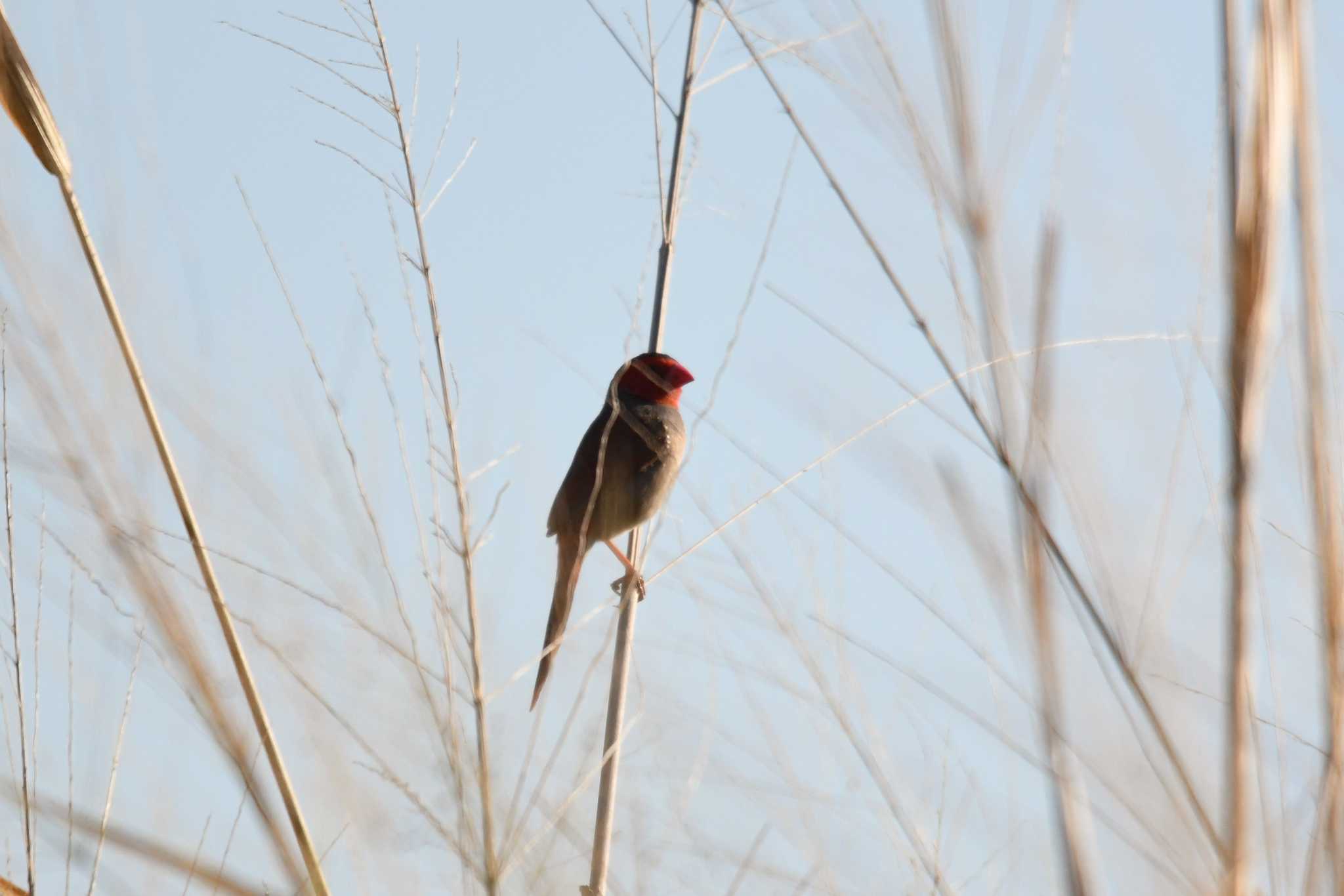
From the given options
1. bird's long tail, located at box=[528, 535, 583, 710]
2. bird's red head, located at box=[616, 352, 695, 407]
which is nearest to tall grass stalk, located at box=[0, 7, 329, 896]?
bird's long tail, located at box=[528, 535, 583, 710]

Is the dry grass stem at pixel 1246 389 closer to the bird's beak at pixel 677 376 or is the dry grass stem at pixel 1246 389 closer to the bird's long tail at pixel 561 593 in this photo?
the bird's long tail at pixel 561 593

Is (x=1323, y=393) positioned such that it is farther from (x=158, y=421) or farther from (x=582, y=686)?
(x=158, y=421)

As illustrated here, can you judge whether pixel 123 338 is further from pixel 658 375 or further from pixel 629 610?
pixel 658 375

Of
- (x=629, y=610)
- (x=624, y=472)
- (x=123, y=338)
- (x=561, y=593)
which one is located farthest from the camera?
(x=624, y=472)

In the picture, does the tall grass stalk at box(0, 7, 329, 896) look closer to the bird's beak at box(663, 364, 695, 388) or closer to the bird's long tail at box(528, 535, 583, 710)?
the bird's long tail at box(528, 535, 583, 710)

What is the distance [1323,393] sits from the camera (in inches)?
33.7

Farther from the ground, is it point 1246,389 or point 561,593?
point 561,593

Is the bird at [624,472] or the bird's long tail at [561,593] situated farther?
the bird at [624,472]

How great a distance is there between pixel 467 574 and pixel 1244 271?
81cm

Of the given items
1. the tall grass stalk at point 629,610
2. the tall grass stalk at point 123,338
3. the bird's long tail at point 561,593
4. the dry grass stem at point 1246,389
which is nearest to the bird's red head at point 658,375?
the bird's long tail at point 561,593

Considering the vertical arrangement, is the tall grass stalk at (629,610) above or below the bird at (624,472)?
below

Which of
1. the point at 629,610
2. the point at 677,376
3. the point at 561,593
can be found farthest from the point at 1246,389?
the point at 677,376

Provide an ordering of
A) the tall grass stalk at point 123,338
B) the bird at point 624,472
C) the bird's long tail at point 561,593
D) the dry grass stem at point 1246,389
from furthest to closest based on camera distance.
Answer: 1. the bird at point 624,472
2. the bird's long tail at point 561,593
3. the tall grass stalk at point 123,338
4. the dry grass stem at point 1246,389

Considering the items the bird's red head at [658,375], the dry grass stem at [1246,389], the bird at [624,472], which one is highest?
the bird's red head at [658,375]
